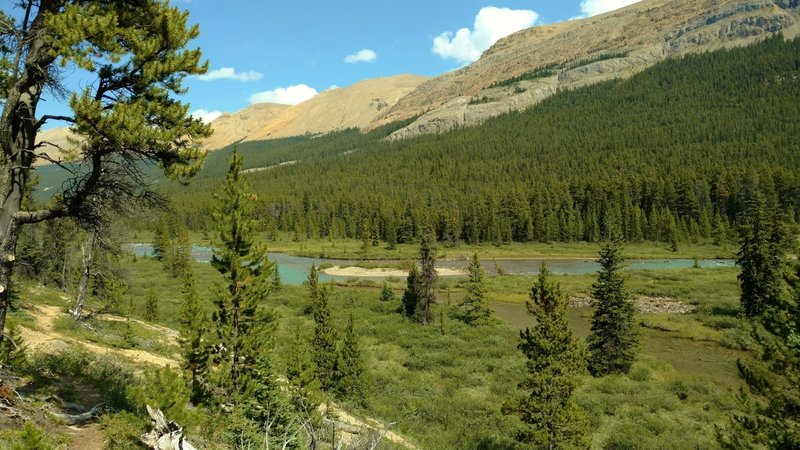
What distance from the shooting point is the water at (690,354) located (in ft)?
107

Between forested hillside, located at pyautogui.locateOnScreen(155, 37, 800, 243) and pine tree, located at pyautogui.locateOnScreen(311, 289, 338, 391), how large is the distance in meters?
76.0

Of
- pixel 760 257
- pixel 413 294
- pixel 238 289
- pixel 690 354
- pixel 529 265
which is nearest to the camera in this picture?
pixel 238 289

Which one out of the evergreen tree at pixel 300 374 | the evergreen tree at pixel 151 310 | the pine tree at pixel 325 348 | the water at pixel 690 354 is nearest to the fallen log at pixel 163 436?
the evergreen tree at pixel 300 374

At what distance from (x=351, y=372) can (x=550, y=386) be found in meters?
11.7

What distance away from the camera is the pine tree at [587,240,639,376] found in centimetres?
3241

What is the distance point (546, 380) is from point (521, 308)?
3739 centimetres

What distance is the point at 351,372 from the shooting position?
26.9 meters

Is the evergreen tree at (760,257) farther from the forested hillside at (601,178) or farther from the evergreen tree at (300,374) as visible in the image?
the evergreen tree at (300,374)

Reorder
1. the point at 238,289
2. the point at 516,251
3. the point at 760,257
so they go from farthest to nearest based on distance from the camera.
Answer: the point at 516,251
the point at 760,257
the point at 238,289

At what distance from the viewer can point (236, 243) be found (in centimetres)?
1806

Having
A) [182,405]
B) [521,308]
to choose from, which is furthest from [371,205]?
[182,405]

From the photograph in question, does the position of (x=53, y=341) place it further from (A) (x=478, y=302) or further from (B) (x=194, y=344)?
(A) (x=478, y=302)

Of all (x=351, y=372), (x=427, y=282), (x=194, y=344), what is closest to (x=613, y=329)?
(x=427, y=282)

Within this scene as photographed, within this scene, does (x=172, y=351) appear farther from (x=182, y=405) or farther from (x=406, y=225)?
(x=406, y=225)
